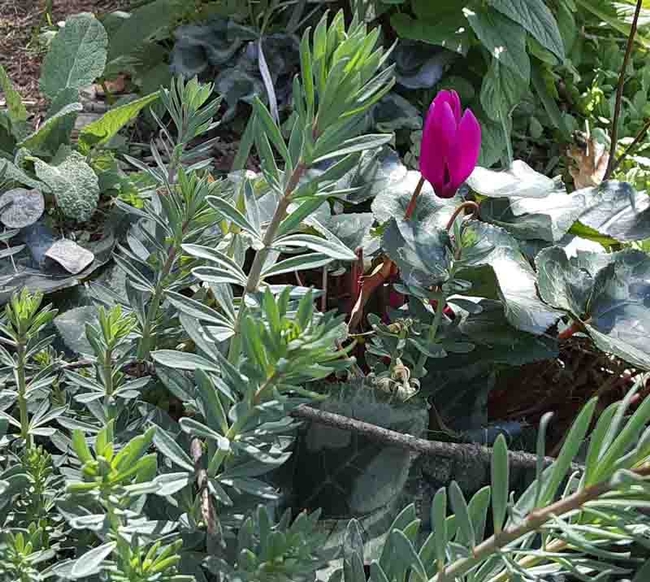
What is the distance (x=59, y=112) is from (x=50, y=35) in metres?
0.59

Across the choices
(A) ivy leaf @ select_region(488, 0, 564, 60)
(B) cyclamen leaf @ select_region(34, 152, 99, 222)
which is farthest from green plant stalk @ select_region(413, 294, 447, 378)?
(A) ivy leaf @ select_region(488, 0, 564, 60)

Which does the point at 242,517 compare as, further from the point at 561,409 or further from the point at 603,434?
the point at 561,409

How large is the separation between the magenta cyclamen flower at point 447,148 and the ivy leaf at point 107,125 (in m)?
0.60

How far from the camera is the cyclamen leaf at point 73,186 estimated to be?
1198 millimetres

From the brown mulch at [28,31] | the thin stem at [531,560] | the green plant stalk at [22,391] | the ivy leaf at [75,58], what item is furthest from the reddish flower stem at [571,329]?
the brown mulch at [28,31]

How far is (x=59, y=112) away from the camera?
52.4 inches

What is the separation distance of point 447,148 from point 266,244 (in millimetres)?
388

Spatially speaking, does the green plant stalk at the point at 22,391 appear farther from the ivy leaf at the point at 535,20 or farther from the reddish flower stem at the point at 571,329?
the ivy leaf at the point at 535,20

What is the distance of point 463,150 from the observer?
0.92m

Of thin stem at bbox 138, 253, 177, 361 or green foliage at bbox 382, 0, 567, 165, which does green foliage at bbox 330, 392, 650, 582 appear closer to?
thin stem at bbox 138, 253, 177, 361

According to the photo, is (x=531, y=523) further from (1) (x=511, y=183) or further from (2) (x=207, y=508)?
(1) (x=511, y=183)

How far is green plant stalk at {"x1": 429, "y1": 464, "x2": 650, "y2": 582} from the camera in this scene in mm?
460

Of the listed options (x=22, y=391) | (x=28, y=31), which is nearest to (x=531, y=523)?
(x=22, y=391)

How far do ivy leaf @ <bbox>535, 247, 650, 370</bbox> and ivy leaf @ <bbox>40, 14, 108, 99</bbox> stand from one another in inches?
35.5
